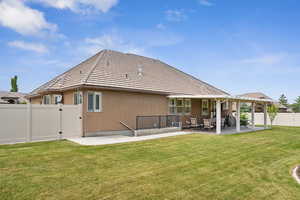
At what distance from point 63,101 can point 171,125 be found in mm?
8345

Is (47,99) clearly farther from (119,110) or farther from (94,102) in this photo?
(119,110)

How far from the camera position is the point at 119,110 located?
12.9m

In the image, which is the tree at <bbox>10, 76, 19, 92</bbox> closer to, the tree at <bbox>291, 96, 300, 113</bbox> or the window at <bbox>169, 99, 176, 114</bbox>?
the window at <bbox>169, 99, 176, 114</bbox>

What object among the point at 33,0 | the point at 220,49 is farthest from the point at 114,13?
the point at 220,49

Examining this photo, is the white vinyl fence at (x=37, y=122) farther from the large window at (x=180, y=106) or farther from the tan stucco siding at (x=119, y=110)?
the large window at (x=180, y=106)

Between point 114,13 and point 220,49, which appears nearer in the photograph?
point 114,13

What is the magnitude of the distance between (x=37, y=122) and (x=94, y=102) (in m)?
3.17

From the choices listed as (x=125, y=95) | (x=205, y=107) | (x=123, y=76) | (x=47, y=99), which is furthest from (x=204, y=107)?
(x=47, y=99)

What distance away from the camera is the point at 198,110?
18.6 metres

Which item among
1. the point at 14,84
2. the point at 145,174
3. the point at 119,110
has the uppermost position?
the point at 14,84

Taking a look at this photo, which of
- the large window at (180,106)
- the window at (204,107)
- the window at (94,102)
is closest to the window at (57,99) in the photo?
the window at (94,102)

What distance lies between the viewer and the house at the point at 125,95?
11.8 meters

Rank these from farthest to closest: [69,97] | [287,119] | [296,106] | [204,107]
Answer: [296,106] → [287,119] → [204,107] → [69,97]

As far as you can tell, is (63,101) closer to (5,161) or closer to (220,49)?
(5,161)
